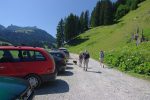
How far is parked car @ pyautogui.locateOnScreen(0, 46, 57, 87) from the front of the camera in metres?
12.9

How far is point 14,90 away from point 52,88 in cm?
730

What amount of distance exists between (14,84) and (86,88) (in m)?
7.11

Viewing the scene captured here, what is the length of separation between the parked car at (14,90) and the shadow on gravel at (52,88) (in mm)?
5207

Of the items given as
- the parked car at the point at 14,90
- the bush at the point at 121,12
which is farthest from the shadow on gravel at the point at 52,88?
the bush at the point at 121,12

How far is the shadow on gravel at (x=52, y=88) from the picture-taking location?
40.9ft

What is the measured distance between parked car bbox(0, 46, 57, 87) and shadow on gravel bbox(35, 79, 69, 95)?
0.42 m

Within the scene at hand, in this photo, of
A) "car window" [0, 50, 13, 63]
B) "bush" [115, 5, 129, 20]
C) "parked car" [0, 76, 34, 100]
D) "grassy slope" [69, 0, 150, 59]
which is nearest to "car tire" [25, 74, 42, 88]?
"car window" [0, 50, 13, 63]

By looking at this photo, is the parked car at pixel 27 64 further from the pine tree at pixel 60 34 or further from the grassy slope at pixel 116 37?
the pine tree at pixel 60 34

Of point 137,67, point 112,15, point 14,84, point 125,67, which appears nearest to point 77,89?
point 14,84

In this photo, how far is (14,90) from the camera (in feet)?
20.4

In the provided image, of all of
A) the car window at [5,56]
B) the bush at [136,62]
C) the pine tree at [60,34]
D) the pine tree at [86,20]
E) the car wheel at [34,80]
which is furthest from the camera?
the pine tree at [86,20]

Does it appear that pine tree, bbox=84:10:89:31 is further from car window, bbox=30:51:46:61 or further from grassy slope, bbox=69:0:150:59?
car window, bbox=30:51:46:61

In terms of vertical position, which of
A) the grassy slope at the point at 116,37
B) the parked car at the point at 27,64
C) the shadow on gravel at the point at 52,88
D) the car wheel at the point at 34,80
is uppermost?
the grassy slope at the point at 116,37

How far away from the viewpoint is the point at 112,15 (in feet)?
406
